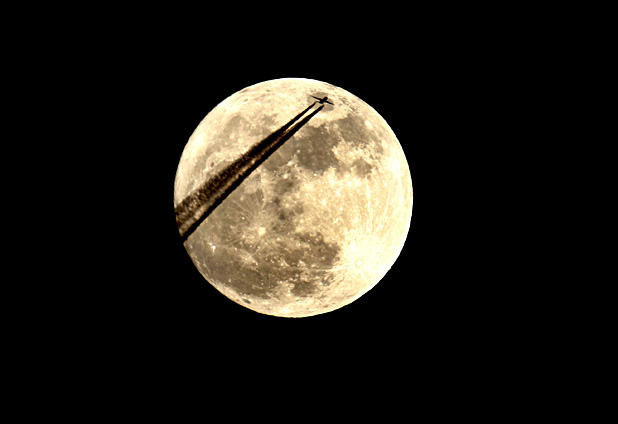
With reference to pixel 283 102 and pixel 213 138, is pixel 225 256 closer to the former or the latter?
pixel 213 138

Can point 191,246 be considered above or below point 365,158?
above

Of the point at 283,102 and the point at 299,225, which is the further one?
the point at 283,102

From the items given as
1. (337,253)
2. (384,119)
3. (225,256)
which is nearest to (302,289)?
(337,253)

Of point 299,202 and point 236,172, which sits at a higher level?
point 236,172
